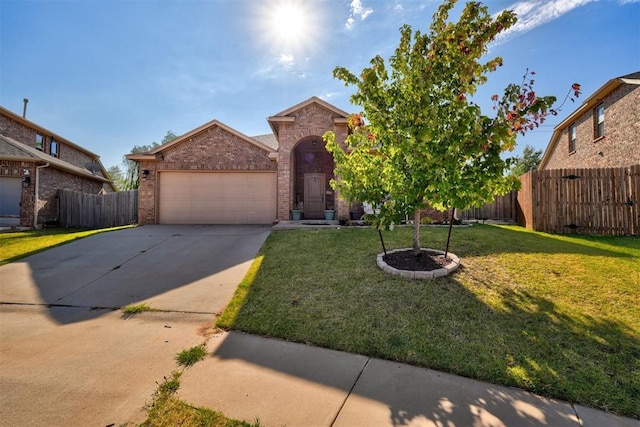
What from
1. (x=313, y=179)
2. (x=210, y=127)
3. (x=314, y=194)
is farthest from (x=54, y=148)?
(x=314, y=194)

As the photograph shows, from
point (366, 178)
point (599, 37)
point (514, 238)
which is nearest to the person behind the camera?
point (366, 178)

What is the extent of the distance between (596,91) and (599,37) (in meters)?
5.02

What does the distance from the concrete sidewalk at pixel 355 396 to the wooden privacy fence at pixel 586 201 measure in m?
9.27

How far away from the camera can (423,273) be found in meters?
4.84

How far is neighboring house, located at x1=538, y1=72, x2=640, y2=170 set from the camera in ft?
34.1

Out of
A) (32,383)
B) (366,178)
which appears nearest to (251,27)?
(366,178)

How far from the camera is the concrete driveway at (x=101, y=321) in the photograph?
91.6 inches

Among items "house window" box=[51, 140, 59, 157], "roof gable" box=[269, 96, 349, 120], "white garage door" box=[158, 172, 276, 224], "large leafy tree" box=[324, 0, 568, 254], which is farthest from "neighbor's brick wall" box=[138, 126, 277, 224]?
"house window" box=[51, 140, 59, 157]

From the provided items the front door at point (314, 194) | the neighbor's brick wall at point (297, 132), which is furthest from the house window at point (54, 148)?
the front door at point (314, 194)

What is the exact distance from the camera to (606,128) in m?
12.0

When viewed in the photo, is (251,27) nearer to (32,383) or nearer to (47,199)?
(32,383)

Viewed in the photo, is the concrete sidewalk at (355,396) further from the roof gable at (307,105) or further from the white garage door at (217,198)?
the roof gable at (307,105)

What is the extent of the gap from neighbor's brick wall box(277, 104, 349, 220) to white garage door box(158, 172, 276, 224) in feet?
3.17

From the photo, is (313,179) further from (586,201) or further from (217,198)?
(586,201)
